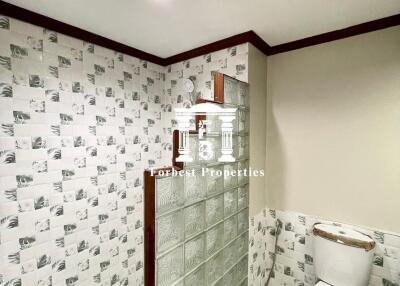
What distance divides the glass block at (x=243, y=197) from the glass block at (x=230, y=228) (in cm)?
10

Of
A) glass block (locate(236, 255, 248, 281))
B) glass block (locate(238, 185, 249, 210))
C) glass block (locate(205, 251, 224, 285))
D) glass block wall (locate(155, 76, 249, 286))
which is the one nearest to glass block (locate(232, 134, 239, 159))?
glass block wall (locate(155, 76, 249, 286))

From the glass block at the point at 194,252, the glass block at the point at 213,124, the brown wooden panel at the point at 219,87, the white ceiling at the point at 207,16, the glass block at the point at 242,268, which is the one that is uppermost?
the white ceiling at the point at 207,16

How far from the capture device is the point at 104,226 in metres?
1.53

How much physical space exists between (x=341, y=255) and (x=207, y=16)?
5.19ft

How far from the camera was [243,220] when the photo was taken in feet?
4.79

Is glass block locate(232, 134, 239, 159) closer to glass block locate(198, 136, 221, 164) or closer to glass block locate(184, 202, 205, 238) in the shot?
glass block locate(198, 136, 221, 164)

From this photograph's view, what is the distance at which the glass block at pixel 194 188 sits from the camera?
105 cm

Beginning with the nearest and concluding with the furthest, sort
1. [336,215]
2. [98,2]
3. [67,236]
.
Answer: [98,2] < [67,236] < [336,215]

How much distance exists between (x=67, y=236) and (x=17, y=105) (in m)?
0.80

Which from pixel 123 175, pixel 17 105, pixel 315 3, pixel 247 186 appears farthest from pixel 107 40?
pixel 247 186

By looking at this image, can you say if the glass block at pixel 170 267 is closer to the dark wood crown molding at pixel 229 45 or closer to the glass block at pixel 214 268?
the glass block at pixel 214 268

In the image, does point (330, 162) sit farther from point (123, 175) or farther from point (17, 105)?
point (17, 105)

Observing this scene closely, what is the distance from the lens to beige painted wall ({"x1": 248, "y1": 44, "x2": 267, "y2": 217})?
1503 millimetres

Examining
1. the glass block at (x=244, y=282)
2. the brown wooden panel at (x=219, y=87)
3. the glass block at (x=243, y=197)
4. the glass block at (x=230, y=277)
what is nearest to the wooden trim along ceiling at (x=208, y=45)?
the brown wooden panel at (x=219, y=87)
